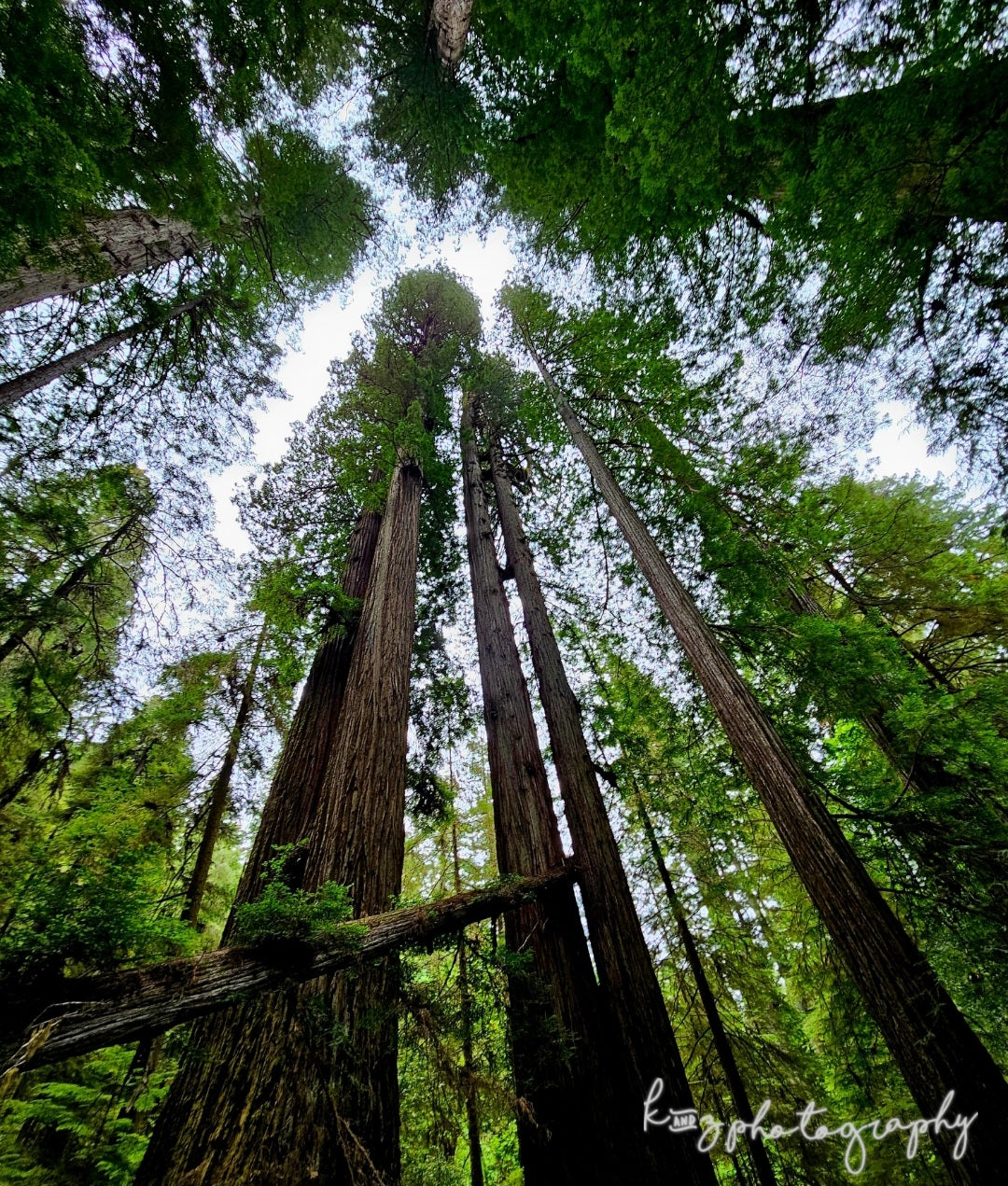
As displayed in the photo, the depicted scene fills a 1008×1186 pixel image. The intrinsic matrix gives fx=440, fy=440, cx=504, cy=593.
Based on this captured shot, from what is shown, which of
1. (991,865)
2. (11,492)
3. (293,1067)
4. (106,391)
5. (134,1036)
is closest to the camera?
(134,1036)

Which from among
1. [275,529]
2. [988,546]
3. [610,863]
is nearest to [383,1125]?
[610,863]

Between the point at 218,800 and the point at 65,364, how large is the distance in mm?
5352

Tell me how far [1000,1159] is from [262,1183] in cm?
300

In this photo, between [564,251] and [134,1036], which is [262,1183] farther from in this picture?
[564,251]

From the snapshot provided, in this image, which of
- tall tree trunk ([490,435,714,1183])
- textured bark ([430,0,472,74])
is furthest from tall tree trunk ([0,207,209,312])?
tall tree trunk ([490,435,714,1183])

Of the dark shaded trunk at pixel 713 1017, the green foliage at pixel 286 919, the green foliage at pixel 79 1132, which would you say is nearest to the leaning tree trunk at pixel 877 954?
the green foliage at pixel 286 919

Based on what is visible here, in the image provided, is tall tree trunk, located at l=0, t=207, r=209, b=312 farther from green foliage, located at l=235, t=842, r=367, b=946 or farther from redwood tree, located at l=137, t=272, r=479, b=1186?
green foliage, located at l=235, t=842, r=367, b=946

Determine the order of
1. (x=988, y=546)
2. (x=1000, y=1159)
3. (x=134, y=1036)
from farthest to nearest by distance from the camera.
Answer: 1. (x=988, y=546)
2. (x=1000, y=1159)
3. (x=134, y=1036)

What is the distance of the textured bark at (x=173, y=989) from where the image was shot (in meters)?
1.03

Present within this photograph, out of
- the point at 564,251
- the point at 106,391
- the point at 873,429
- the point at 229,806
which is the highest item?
the point at 564,251

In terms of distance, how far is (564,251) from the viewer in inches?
253

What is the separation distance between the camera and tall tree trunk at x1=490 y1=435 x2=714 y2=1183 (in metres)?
2.85

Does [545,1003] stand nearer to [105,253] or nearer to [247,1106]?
[247,1106]

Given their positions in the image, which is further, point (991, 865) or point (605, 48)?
point (605, 48)
